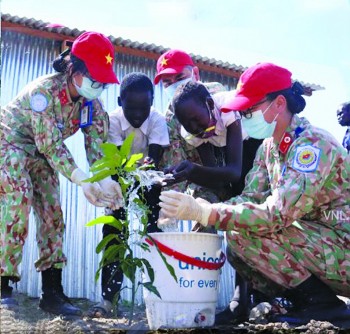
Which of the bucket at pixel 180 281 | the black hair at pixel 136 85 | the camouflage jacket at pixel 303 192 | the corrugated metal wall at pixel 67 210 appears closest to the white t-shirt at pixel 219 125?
the black hair at pixel 136 85

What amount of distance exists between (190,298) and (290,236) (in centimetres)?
59

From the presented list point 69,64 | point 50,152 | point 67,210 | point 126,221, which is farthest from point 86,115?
point 67,210

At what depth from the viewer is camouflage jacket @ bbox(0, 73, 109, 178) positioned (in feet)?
10.5

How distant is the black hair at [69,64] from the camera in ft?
11.1

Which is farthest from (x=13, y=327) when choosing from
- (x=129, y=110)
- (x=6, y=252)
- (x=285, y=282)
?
(x=129, y=110)

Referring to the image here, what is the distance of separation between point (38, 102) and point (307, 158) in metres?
1.56

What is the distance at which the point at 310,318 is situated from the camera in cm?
272

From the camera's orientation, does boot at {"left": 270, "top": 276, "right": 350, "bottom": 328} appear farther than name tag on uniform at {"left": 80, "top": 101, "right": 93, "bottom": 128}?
No

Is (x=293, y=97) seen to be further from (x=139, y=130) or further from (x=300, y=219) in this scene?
(x=139, y=130)

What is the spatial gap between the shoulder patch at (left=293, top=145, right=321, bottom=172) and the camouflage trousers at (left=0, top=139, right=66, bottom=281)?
1.54 m

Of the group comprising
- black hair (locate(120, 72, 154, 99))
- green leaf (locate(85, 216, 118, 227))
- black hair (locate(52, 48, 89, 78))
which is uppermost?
black hair (locate(52, 48, 89, 78))

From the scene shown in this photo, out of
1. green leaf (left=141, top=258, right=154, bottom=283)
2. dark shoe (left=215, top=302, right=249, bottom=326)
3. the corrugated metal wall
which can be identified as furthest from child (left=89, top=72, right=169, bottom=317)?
the corrugated metal wall

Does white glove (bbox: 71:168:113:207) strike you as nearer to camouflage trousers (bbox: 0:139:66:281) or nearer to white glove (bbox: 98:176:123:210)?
white glove (bbox: 98:176:123:210)

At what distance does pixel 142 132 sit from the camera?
367 cm
